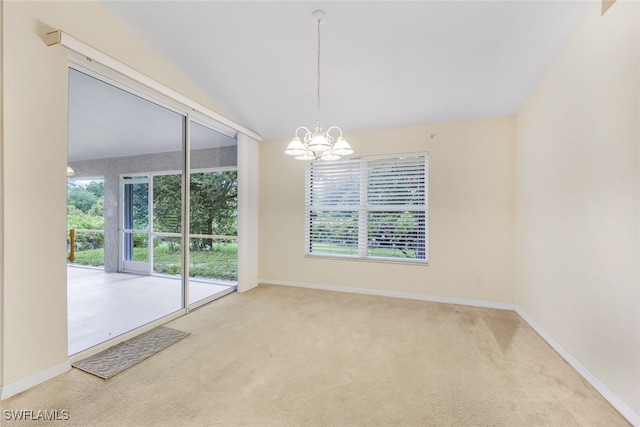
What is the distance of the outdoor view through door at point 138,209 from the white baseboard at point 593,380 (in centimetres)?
401

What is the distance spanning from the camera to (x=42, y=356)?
2068 mm

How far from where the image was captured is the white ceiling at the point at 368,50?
2.34 meters

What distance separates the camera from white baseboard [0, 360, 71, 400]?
6.12ft

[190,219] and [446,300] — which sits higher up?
[190,219]

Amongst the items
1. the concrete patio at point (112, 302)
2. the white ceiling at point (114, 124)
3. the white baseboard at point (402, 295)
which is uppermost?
the white ceiling at point (114, 124)

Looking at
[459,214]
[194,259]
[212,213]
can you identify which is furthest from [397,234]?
[194,259]

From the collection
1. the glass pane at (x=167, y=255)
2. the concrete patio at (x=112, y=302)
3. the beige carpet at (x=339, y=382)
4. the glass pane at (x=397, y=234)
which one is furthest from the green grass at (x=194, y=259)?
the glass pane at (x=397, y=234)

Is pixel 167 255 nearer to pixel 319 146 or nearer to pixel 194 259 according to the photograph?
pixel 194 259

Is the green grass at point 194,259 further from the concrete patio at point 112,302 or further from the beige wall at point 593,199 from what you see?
the beige wall at point 593,199

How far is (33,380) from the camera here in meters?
2.00

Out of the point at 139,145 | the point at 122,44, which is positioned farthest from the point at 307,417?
the point at 122,44

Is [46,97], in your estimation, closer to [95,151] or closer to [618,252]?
[95,151]

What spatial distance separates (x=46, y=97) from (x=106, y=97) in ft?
2.03

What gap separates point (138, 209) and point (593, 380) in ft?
14.8
